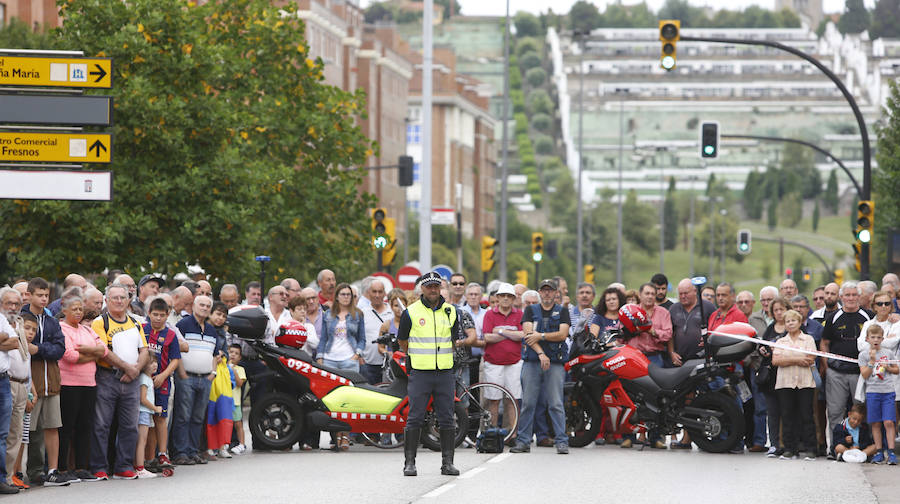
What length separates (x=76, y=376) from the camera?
52.6 feet

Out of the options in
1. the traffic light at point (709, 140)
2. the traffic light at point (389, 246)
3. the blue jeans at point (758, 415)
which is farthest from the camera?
the traffic light at point (389, 246)

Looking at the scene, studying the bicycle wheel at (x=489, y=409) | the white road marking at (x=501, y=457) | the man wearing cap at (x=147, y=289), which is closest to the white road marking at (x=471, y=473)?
the white road marking at (x=501, y=457)

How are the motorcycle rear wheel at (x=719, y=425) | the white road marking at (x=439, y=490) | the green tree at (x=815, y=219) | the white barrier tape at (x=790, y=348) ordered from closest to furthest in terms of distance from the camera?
1. the white road marking at (x=439, y=490)
2. the white barrier tape at (x=790, y=348)
3. the motorcycle rear wheel at (x=719, y=425)
4. the green tree at (x=815, y=219)

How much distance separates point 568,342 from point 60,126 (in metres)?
6.35

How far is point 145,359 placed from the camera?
1659cm

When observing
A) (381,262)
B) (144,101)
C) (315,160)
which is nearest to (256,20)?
(315,160)

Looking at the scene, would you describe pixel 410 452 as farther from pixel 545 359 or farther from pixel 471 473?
pixel 545 359

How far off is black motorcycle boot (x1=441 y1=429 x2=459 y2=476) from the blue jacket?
410 centimetres

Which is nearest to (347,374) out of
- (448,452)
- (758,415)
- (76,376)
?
(448,452)

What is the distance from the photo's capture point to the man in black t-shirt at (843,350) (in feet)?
63.3

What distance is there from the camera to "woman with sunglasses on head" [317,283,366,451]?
67.5 ft

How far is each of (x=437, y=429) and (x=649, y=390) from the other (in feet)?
8.02

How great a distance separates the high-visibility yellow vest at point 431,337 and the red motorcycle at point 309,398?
262 cm

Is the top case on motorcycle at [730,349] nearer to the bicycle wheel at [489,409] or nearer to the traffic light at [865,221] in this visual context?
Answer: the bicycle wheel at [489,409]
